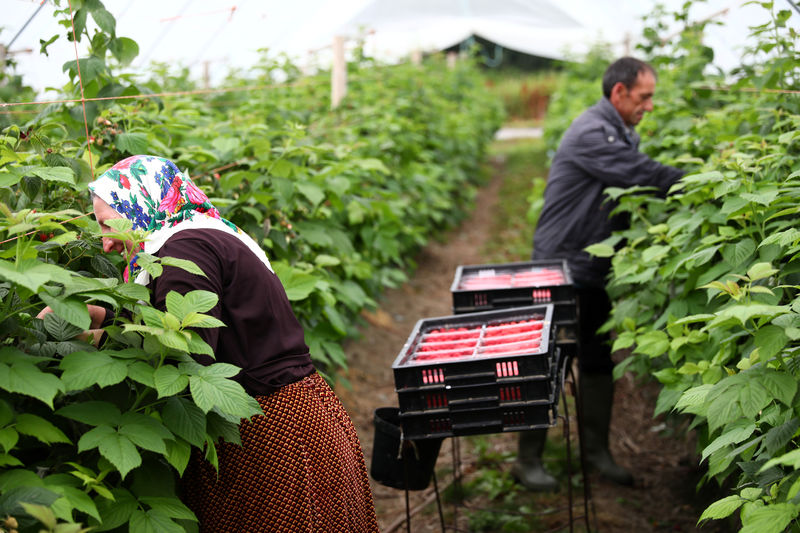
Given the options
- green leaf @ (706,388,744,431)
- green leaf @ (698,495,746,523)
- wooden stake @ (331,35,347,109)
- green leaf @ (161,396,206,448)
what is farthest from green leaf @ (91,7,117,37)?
wooden stake @ (331,35,347,109)

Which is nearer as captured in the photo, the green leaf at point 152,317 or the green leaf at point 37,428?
the green leaf at point 37,428

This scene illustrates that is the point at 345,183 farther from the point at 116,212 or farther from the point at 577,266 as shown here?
the point at 116,212

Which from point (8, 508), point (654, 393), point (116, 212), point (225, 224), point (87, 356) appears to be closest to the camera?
point (8, 508)

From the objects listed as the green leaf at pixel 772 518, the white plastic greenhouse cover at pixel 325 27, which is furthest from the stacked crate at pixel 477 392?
the white plastic greenhouse cover at pixel 325 27

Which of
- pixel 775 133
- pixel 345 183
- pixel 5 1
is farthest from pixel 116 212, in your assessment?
pixel 775 133

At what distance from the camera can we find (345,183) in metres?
3.87

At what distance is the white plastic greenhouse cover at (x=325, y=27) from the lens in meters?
6.95

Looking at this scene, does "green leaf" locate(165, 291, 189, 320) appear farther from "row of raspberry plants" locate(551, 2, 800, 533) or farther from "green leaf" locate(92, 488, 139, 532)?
"row of raspberry plants" locate(551, 2, 800, 533)

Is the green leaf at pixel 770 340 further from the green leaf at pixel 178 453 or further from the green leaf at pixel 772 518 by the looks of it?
the green leaf at pixel 178 453

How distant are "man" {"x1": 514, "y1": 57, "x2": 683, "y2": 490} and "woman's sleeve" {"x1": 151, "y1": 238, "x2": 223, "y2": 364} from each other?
236 cm

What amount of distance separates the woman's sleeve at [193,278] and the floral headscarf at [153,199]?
81 millimetres

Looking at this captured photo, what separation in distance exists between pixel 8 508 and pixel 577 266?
10.2 ft

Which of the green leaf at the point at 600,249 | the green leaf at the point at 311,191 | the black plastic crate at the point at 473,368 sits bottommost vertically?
the black plastic crate at the point at 473,368

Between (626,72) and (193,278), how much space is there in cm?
291
